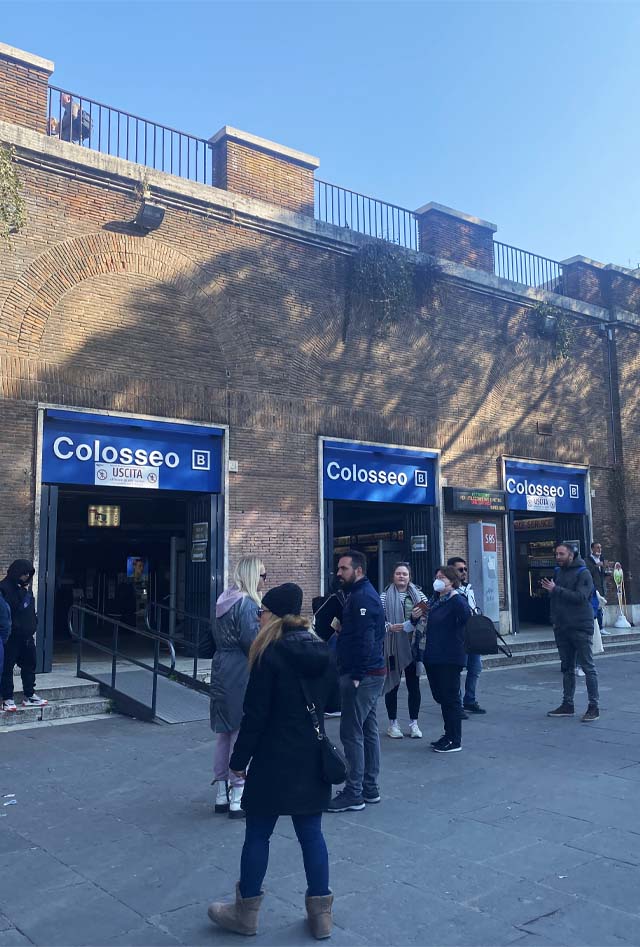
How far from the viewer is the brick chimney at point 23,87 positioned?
12.3 m

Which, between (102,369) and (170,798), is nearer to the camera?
(170,798)

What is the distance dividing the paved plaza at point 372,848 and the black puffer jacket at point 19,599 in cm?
132

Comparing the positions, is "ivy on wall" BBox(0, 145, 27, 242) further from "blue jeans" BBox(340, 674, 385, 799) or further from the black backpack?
"blue jeans" BBox(340, 674, 385, 799)

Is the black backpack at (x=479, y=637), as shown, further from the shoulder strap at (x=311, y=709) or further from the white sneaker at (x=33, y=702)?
the white sneaker at (x=33, y=702)

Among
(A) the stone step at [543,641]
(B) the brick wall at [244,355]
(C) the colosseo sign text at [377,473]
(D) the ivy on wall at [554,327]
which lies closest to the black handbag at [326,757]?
(B) the brick wall at [244,355]

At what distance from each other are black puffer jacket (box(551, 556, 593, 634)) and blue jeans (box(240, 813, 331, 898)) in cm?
581

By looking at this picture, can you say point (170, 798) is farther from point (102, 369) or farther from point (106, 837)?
point (102, 369)

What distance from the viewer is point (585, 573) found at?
9.05 metres

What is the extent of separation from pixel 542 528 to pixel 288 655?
17529mm

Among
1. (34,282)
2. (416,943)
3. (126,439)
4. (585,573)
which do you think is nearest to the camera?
(416,943)

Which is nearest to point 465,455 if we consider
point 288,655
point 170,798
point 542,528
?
point 542,528

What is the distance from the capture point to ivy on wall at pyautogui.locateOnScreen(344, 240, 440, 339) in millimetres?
15820

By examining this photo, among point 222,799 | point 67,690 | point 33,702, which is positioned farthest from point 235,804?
point 67,690

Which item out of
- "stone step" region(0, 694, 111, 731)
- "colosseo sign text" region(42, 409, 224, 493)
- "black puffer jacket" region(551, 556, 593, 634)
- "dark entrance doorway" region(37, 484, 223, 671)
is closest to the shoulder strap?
"black puffer jacket" region(551, 556, 593, 634)
